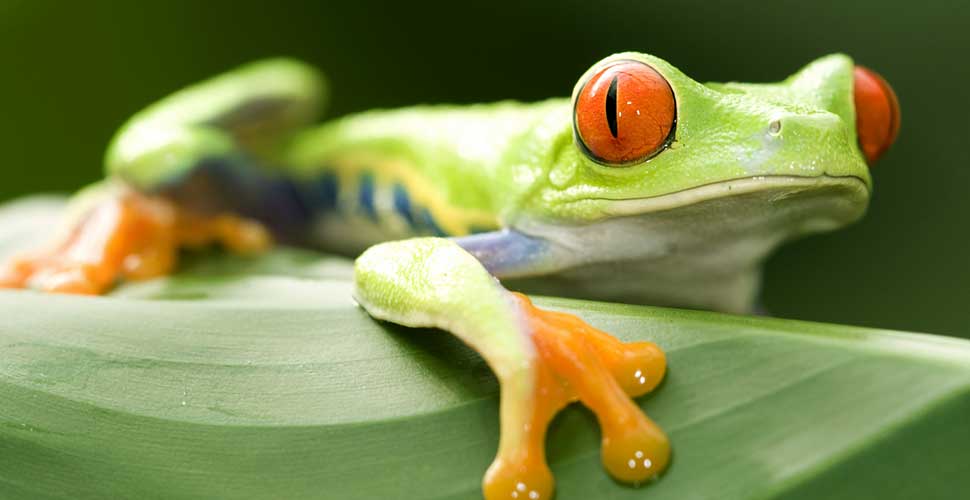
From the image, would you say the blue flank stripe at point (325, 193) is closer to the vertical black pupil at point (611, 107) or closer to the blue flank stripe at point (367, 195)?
the blue flank stripe at point (367, 195)

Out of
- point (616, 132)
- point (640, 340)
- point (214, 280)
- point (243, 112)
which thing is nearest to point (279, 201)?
point (243, 112)

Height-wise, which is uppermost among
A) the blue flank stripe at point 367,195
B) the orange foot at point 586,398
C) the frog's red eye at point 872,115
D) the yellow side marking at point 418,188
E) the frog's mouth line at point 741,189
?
the frog's red eye at point 872,115

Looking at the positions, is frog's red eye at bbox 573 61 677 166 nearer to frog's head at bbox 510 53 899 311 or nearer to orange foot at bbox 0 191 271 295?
frog's head at bbox 510 53 899 311

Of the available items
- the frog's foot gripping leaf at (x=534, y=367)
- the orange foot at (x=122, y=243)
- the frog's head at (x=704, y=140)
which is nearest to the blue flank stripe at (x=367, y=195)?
the orange foot at (x=122, y=243)

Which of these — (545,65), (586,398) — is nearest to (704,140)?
(586,398)

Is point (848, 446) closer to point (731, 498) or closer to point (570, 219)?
point (731, 498)
